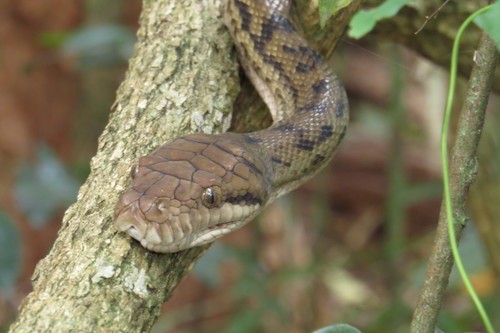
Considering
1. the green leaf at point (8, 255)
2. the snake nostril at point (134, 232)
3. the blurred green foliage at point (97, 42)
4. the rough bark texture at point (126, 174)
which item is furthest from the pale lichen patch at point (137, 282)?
the blurred green foliage at point (97, 42)

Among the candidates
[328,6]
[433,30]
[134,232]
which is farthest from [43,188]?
[328,6]

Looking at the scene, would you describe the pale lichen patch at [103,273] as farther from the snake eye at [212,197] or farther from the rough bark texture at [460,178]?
the rough bark texture at [460,178]

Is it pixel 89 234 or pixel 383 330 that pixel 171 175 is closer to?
pixel 89 234

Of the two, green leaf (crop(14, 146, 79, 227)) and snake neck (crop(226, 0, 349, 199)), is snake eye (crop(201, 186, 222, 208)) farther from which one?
Result: green leaf (crop(14, 146, 79, 227))

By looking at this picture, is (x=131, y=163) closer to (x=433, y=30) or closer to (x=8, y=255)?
(x=8, y=255)

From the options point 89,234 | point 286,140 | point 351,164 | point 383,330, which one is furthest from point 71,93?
point 89,234
